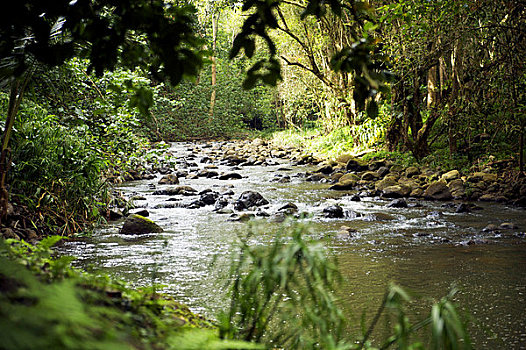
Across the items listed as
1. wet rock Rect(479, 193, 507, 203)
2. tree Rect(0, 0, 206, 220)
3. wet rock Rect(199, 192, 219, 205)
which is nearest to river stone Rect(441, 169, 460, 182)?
wet rock Rect(479, 193, 507, 203)

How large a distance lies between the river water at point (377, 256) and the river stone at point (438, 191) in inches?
14.0

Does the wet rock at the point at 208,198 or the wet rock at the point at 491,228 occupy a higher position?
the wet rock at the point at 208,198

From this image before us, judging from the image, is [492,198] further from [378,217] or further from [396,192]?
[378,217]

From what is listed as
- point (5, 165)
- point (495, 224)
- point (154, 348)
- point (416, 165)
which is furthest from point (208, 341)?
point (416, 165)

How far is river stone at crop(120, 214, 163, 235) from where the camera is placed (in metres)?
6.32

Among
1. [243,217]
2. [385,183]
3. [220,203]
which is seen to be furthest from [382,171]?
[243,217]

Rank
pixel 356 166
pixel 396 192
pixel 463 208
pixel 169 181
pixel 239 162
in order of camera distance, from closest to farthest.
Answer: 1. pixel 463 208
2. pixel 396 192
3. pixel 169 181
4. pixel 356 166
5. pixel 239 162

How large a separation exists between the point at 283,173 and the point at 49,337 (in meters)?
13.2

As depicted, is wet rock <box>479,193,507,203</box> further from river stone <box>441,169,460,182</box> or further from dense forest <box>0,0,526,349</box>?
river stone <box>441,169,460,182</box>

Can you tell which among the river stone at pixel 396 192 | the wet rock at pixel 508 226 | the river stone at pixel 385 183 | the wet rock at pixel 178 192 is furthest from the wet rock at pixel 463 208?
the wet rock at pixel 178 192

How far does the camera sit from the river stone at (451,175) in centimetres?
980

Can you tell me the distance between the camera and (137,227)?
20.9 ft

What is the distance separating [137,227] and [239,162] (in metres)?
10.9

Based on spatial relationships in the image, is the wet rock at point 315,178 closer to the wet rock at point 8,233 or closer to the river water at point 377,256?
the river water at point 377,256
